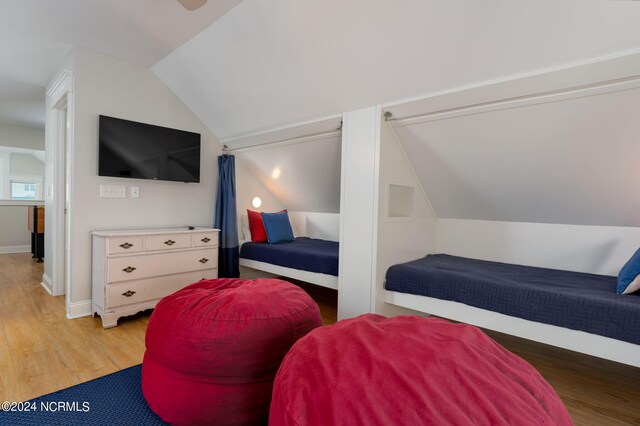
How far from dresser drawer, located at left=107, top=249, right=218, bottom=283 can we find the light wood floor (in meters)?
0.42

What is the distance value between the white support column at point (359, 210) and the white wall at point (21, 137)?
255 inches

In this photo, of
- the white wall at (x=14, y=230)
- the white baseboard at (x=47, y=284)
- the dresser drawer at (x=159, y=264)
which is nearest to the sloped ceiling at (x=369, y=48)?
the dresser drawer at (x=159, y=264)

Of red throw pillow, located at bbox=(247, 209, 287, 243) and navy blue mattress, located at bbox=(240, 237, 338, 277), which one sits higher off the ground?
red throw pillow, located at bbox=(247, 209, 287, 243)

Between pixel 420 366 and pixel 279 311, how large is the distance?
31.0 inches

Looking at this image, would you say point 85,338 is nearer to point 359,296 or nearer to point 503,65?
point 359,296

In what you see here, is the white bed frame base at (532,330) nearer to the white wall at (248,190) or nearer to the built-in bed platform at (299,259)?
the built-in bed platform at (299,259)

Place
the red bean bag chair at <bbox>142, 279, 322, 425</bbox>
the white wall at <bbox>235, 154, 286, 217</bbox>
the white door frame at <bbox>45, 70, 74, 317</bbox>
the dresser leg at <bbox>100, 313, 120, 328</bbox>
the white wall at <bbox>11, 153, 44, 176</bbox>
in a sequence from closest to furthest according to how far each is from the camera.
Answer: the red bean bag chair at <bbox>142, 279, 322, 425</bbox> < the dresser leg at <bbox>100, 313, 120, 328</bbox> < the white door frame at <bbox>45, 70, 74, 317</bbox> < the white wall at <bbox>235, 154, 286, 217</bbox> < the white wall at <bbox>11, 153, 44, 176</bbox>

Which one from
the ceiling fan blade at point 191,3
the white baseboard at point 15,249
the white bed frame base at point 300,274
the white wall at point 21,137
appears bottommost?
the white baseboard at point 15,249

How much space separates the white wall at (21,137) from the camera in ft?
18.8

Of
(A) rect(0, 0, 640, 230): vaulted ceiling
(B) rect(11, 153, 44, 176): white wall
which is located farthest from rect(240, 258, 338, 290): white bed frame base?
(B) rect(11, 153, 44, 176): white wall

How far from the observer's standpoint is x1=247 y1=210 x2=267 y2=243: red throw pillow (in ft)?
12.8

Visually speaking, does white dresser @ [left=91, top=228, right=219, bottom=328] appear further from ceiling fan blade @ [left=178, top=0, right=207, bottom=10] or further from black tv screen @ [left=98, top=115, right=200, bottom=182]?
ceiling fan blade @ [left=178, top=0, right=207, bottom=10]

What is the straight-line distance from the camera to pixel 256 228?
12.8 ft

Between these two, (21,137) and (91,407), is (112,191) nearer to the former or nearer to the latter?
(91,407)
